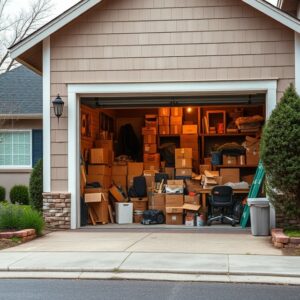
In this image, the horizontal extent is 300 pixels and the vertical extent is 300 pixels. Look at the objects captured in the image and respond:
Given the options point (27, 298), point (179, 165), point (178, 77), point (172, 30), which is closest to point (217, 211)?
point (179, 165)

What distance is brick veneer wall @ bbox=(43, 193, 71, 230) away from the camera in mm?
13953

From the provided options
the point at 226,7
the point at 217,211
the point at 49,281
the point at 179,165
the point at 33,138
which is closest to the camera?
the point at 49,281

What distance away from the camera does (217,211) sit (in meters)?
15.3

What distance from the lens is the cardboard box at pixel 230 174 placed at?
1608 cm

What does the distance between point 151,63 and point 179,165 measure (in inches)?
142

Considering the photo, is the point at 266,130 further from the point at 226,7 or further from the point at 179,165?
the point at 179,165

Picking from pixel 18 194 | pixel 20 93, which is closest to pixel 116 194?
pixel 18 194

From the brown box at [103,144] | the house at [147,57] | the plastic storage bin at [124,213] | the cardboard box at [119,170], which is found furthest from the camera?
the cardboard box at [119,170]

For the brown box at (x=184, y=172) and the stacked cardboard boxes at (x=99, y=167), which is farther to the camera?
the brown box at (x=184, y=172)

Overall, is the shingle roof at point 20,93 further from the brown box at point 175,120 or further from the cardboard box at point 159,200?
the cardboard box at point 159,200

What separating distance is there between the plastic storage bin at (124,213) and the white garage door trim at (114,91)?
4.90 ft

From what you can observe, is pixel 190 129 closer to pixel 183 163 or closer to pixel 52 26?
pixel 183 163

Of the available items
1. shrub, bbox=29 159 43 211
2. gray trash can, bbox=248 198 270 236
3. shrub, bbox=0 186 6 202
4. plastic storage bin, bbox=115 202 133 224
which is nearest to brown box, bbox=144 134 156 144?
plastic storage bin, bbox=115 202 133 224

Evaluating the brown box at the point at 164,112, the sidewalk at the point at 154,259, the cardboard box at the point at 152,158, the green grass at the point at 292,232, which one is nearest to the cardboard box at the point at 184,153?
the cardboard box at the point at 152,158
